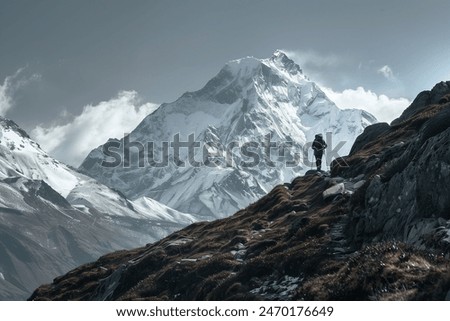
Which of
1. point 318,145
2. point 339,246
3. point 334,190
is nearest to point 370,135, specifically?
point 318,145

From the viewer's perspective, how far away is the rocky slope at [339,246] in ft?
61.2

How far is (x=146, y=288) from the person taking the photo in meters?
37.0

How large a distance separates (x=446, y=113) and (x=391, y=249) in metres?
13.6

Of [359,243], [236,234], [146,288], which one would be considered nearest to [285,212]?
[236,234]

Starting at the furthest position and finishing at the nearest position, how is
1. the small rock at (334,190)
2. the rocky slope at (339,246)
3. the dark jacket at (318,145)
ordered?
the dark jacket at (318,145) < the small rock at (334,190) < the rocky slope at (339,246)

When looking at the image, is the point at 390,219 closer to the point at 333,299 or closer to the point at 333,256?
the point at 333,256

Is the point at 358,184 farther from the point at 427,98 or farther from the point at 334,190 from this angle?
the point at 427,98

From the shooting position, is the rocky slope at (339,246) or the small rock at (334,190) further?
the small rock at (334,190)

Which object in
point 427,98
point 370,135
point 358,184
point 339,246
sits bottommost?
A: point 339,246

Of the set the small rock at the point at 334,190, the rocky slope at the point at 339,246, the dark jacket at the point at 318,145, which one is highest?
the dark jacket at the point at 318,145

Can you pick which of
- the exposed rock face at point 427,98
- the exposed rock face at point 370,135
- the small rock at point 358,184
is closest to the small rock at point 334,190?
the small rock at point 358,184

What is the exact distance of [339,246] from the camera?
2966cm

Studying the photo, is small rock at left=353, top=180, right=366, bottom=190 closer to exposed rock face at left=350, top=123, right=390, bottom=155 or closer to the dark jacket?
the dark jacket

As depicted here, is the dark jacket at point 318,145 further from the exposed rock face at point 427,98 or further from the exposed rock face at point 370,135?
the exposed rock face at point 427,98
